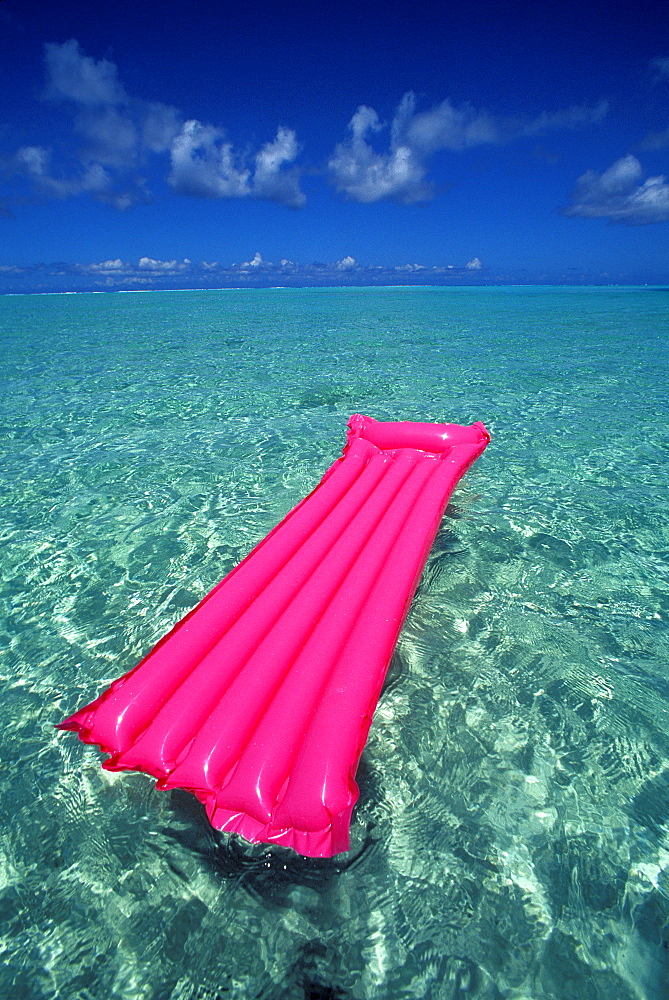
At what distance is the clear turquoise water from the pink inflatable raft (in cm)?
28

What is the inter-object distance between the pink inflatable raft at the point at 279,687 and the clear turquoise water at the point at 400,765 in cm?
28

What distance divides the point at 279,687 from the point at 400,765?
0.60 m

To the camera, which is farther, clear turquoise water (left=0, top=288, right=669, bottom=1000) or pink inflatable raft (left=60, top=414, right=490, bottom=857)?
pink inflatable raft (left=60, top=414, right=490, bottom=857)

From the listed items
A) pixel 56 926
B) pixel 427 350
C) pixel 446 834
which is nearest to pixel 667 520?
pixel 446 834

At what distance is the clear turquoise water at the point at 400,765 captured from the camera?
1.53 m

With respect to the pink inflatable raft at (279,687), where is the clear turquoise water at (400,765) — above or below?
below

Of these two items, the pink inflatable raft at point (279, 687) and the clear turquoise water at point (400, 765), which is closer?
the clear turquoise water at point (400, 765)

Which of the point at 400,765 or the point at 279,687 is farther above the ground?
the point at 279,687

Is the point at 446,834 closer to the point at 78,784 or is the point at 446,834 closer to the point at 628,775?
the point at 628,775

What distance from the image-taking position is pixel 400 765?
210cm

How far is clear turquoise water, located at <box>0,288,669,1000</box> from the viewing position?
153cm

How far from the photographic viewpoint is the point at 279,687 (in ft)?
6.61

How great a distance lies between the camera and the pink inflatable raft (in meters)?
1.64

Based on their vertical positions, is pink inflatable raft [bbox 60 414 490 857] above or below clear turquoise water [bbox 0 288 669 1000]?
above
